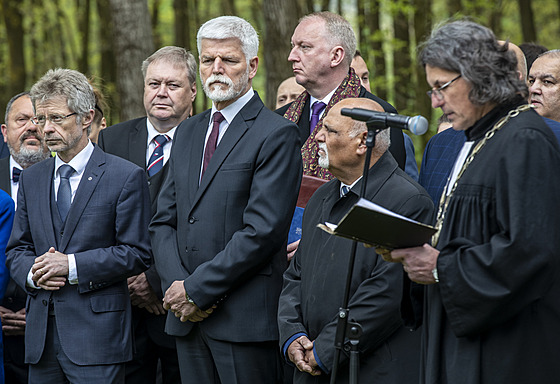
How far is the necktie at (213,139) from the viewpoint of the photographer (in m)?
4.70

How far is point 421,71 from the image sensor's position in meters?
13.4

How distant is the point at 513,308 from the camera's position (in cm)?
319

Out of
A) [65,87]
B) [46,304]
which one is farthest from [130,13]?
[46,304]

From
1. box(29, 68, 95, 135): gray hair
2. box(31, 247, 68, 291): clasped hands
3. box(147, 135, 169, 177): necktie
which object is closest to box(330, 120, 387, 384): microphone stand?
box(31, 247, 68, 291): clasped hands

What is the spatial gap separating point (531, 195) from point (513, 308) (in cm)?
47

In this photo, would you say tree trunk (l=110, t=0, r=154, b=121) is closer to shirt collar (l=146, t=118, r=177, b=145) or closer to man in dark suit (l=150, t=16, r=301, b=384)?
shirt collar (l=146, t=118, r=177, b=145)

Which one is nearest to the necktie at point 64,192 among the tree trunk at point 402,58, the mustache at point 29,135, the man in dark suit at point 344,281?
the mustache at point 29,135

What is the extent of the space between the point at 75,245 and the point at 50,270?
0.77 feet

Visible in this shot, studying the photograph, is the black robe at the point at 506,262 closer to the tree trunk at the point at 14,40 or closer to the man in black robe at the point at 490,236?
the man in black robe at the point at 490,236

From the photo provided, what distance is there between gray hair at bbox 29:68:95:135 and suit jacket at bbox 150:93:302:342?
866 millimetres

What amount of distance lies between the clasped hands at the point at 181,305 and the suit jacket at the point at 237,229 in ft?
0.19

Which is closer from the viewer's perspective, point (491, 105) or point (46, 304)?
point (491, 105)

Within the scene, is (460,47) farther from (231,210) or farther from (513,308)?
(231,210)

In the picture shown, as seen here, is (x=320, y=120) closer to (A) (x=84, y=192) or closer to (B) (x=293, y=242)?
(B) (x=293, y=242)
